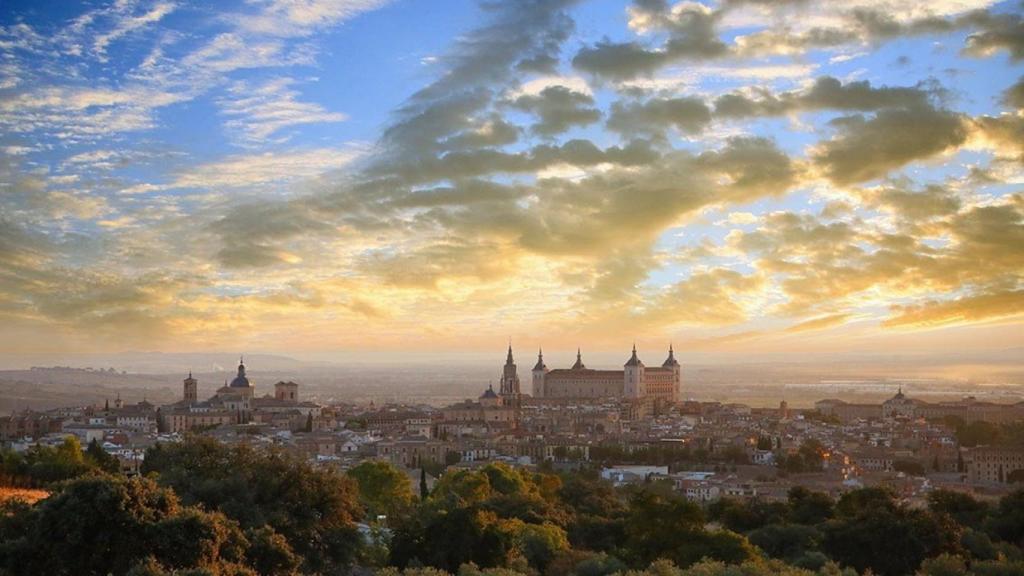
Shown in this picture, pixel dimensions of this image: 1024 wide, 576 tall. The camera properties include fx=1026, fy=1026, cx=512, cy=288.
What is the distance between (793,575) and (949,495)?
17.7 m

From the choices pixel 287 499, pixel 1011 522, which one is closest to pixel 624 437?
pixel 1011 522

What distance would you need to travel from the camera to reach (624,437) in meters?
65.9

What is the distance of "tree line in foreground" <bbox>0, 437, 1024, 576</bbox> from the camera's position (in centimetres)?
1269

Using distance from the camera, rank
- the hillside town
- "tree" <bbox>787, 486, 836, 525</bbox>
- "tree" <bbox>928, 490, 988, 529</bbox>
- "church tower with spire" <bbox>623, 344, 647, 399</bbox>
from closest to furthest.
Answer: "tree" <bbox>787, 486, 836, 525</bbox> → "tree" <bbox>928, 490, 988, 529</bbox> → the hillside town → "church tower with spire" <bbox>623, 344, 647, 399</bbox>

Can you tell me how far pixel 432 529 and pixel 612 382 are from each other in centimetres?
8945

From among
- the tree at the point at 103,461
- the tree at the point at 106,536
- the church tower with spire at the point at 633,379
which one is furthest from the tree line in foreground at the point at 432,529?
the church tower with spire at the point at 633,379

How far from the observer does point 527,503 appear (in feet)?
77.3

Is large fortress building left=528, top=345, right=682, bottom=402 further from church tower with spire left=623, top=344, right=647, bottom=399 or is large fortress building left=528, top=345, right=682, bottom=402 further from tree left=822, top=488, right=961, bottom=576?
tree left=822, top=488, right=961, bottom=576

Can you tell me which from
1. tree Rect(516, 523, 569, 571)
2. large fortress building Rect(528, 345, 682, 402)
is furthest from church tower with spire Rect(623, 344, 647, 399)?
tree Rect(516, 523, 569, 571)

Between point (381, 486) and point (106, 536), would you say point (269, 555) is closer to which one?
point (106, 536)

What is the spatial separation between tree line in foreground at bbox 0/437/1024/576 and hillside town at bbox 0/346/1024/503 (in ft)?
30.5

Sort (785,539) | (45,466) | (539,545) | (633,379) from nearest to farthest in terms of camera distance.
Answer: (539,545)
(785,539)
(45,466)
(633,379)

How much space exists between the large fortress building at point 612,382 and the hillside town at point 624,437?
6073 mm

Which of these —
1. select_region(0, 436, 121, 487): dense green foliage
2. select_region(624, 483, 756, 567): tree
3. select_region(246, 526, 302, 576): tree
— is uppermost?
select_region(0, 436, 121, 487): dense green foliage
